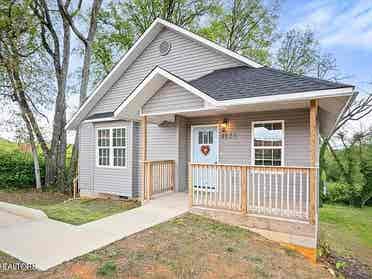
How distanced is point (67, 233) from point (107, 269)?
6.56 ft

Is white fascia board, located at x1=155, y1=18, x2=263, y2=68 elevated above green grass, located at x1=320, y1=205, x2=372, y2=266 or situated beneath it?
elevated above

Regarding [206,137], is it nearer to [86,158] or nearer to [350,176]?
[86,158]

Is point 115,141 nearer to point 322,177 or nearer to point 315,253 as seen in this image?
point 315,253

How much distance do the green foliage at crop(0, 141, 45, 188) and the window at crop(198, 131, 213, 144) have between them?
1071 centimetres

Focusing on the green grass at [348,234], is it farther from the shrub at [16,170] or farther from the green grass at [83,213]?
the shrub at [16,170]

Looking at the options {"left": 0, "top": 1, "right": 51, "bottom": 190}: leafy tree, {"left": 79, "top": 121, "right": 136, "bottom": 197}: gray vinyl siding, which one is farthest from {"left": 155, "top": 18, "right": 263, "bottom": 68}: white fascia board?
{"left": 0, "top": 1, "right": 51, "bottom": 190}: leafy tree

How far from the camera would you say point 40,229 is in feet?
17.6

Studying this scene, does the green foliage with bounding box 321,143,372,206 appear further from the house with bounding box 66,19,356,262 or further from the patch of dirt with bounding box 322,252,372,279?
the patch of dirt with bounding box 322,252,372,279

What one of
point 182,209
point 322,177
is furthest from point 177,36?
point 322,177

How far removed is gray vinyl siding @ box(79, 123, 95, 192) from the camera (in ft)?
34.7

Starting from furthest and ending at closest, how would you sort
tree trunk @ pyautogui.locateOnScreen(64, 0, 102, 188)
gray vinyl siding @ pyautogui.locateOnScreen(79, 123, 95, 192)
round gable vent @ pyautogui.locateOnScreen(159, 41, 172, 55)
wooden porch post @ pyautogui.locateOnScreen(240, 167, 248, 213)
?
tree trunk @ pyautogui.locateOnScreen(64, 0, 102, 188)
gray vinyl siding @ pyautogui.locateOnScreen(79, 123, 95, 192)
round gable vent @ pyautogui.locateOnScreen(159, 41, 172, 55)
wooden porch post @ pyautogui.locateOnScreen(240, 167, 248, 213)

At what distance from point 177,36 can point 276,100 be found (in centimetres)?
559

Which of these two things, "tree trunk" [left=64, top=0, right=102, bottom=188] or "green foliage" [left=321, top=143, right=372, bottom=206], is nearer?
"tree trunk" [left=64, top=0, right=102, bottom=188]

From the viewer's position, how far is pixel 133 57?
9992 millimetres
